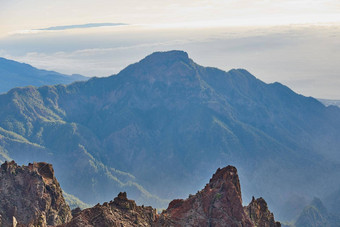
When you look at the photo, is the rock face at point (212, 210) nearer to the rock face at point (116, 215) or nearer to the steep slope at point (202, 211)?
the steep slope at point (202, 211)

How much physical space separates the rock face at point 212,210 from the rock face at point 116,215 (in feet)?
17.5

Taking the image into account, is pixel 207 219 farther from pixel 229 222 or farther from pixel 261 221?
pixel 261 221

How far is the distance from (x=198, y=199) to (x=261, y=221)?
85.0 feet

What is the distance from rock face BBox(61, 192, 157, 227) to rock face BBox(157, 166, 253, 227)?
5348mm

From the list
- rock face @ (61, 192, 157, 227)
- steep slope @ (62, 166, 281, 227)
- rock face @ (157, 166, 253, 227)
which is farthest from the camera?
rock face @ (157, 166, 253, 227)

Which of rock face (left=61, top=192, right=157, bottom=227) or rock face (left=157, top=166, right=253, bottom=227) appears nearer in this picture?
rock face (left=61, top=192, right=157, bottom=227)

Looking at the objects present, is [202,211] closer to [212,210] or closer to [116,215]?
[212,210]

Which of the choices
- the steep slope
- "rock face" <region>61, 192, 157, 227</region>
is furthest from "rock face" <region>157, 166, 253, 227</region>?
"rock face" <region>61, 192, 157, 227</region>

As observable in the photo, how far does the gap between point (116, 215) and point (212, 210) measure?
104ft

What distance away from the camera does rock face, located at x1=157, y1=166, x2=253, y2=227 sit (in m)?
180

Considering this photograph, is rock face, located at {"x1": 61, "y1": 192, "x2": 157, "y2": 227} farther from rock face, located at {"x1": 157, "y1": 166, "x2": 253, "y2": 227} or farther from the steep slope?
rock face, located at {"x1": 157, "y1": 166, "x2": 253, "y2": 227}

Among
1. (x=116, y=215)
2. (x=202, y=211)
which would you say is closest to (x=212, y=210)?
(x=202, y=211)

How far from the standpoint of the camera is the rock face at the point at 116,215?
519 feet

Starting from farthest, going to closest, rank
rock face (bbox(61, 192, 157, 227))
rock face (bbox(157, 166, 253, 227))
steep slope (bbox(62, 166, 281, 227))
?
rock face (bbox(157, 166, 253, 227)) → steep slope (bbox(62, 166, 281, 227)) → rock face (bbox(61, 192, 157, 227))
